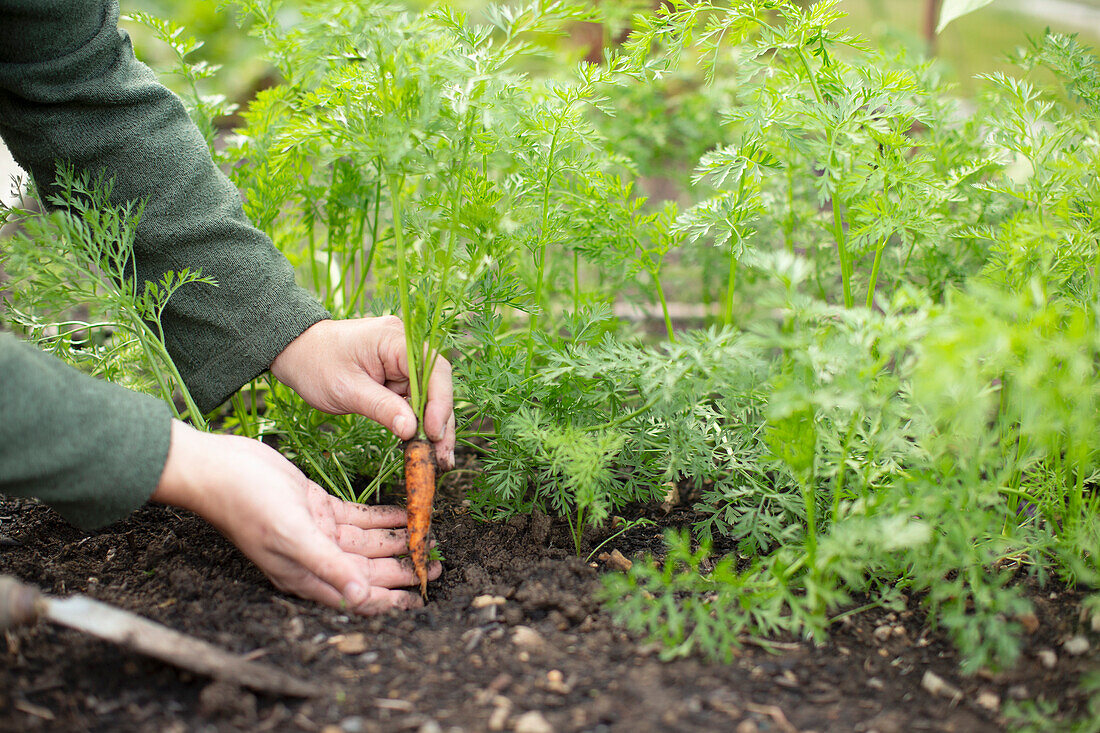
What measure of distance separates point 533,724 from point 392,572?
46 cm

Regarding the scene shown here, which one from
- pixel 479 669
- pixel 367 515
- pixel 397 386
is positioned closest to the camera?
pixel 479 669

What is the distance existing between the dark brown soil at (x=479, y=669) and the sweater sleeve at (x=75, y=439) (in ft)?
0.69

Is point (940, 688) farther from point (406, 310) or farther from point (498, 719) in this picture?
point (406, 310)

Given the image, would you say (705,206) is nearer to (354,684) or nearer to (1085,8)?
(354,684)

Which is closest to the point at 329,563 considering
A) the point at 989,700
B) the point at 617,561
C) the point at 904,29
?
the point at 617,561

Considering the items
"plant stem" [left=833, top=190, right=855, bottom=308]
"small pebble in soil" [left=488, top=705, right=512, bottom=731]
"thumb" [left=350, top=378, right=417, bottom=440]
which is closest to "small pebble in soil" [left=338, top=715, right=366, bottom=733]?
"small pebble in soil" [left=488, top=705, right=512, bottom=731]

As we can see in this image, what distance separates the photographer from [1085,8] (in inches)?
128

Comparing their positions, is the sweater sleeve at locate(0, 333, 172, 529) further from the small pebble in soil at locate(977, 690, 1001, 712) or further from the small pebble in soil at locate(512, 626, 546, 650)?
the small pebble in soil at locate(977, 690, 1001, 712)

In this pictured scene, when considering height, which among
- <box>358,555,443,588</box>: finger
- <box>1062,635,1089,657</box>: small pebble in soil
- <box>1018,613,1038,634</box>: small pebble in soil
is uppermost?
<box>1062,635,1089,657</box>: small pebble in soil

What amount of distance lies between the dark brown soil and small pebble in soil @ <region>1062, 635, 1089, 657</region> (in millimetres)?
14

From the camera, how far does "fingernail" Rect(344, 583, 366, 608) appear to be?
4.10 ft

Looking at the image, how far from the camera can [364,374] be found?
1512 millimetres

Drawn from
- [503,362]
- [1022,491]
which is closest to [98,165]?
[503,362]

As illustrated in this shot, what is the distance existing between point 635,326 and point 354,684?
144 cm
